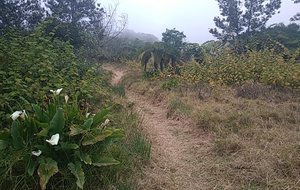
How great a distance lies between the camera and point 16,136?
2.97 metres

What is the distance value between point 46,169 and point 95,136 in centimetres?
58

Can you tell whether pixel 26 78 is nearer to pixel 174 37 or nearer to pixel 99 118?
pixel 99 118

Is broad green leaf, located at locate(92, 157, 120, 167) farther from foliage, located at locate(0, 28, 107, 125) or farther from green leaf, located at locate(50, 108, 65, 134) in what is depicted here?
foliage, located at locate(0, 28, 107, 125)

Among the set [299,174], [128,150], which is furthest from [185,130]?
[299,174]

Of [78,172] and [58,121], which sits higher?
[58,121]

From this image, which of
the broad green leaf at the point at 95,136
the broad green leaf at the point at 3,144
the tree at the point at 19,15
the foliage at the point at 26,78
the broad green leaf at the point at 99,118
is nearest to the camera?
the broad green leaf at the point at 3,144

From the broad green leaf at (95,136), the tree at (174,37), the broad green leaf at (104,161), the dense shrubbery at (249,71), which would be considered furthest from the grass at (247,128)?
the tree at (174,37)

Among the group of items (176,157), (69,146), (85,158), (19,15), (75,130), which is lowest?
(176,157)

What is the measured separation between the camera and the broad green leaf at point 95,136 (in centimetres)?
315

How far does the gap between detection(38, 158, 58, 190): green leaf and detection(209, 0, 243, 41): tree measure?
20094 millimetres

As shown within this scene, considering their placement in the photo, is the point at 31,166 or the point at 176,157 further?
the point at 176,157

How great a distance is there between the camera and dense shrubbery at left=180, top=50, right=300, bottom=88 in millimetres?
7805

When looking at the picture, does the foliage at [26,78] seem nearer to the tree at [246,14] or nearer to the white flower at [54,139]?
the white flower at [54,139]

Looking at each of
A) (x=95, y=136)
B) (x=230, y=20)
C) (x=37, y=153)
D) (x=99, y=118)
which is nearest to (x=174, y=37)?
(x=230, y=20)
